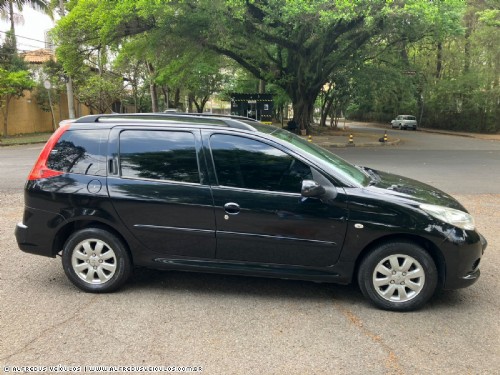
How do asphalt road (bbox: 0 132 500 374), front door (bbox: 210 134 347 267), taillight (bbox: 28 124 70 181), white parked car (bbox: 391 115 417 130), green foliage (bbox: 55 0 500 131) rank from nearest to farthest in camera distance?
asphalt road (bbox: 0 132 500 374) → front door (bbox: 210 134 347 267) → taillight (bbox: 28 124 70 181) → green foliage (bbox: 55 0 500 131) → white parked car (bbox: 391 115 417 130)

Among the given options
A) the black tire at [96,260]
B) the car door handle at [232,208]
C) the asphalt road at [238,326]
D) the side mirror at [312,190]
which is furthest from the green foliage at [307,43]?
the black tire at [96,260]

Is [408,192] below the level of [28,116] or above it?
above

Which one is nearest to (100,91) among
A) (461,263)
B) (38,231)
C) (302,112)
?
(302,112)

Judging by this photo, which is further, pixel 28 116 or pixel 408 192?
pixel 28 116

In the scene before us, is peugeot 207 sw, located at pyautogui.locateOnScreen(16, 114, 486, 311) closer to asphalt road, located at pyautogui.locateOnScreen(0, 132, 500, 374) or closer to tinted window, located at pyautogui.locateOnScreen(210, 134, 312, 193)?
tinted window, located at pyautogui.locateOnScreen(210, 134, 312, 193)

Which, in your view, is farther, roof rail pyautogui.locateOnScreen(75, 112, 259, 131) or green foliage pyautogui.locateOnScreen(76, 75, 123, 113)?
green foliage pyautogui.locateOnScreen(76, 75, 123, 113)

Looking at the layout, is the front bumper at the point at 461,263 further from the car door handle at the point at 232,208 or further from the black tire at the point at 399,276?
the car door handle at the point at 232,208

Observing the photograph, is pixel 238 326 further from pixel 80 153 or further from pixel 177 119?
pixel 80 153

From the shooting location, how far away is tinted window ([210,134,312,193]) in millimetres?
3947

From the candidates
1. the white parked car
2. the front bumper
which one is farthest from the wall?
the white parked car

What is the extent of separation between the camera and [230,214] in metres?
3.94

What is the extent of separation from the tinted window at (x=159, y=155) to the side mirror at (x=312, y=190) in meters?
1.01

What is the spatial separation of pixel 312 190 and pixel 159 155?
1.52 meters

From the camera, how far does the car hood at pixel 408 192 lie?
12.8ft
